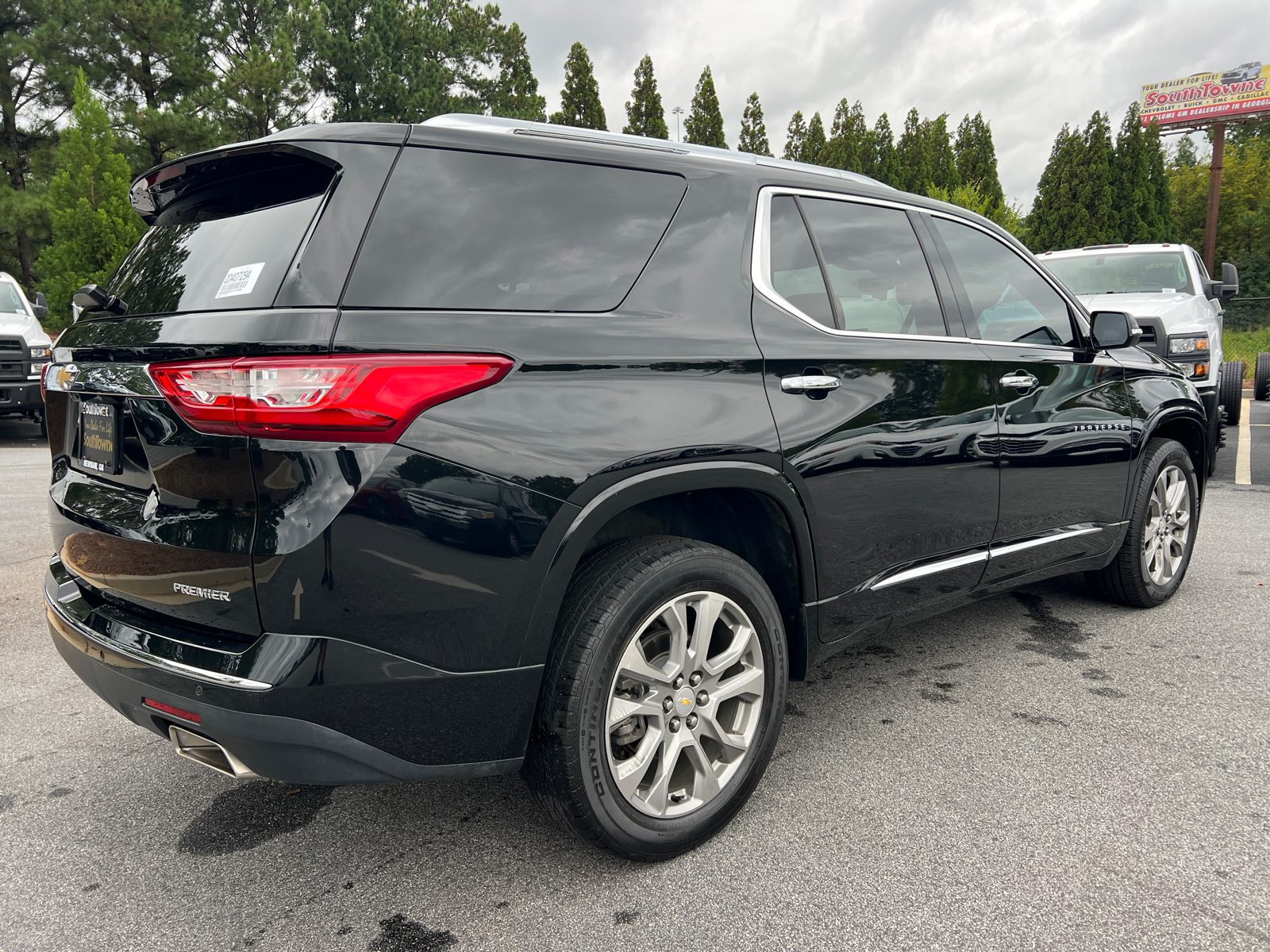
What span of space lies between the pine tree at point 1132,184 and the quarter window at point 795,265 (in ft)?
110

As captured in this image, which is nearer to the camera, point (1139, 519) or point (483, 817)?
point (483, 817)

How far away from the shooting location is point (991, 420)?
300 centimetres

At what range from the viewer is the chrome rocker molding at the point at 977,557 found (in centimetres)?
271

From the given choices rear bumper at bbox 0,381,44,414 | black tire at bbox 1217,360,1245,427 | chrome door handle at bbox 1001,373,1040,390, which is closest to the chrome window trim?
chrome door handle at bbox 1001,373,1040,390

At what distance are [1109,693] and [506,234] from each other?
8.83 feet

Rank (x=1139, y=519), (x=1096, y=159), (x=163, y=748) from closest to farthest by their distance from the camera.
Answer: (x=163, y=748)
(x=1139, y=519)
(x=1096, y=159)

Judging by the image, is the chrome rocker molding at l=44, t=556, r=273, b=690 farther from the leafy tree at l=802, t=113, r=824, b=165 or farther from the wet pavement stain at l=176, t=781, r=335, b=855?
the leafy tree at l=802, t=113, r=824, b=165

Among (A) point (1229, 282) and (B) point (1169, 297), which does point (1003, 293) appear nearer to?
(B) point (1169, 297)

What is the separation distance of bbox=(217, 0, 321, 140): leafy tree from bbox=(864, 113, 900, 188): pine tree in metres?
19.3

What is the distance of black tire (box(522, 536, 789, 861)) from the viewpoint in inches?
76.9

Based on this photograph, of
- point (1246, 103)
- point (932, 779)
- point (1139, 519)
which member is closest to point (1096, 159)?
point (1246, 103)

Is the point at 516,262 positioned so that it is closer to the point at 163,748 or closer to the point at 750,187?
the point at 750,187

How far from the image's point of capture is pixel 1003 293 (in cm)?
335

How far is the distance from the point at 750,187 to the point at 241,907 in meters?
2.24
